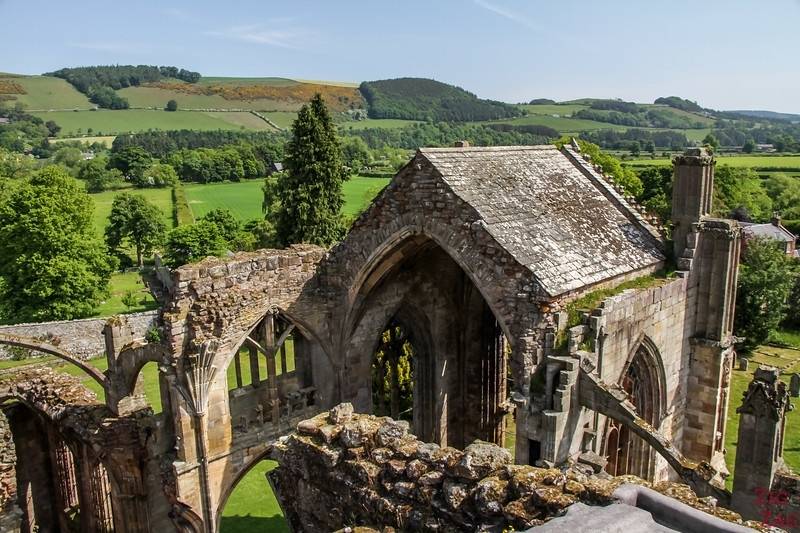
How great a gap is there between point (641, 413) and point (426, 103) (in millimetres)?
170710

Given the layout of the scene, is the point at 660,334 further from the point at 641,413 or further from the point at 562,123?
the point at 562,123

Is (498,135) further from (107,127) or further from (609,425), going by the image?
(609,425)

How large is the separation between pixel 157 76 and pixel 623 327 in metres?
196

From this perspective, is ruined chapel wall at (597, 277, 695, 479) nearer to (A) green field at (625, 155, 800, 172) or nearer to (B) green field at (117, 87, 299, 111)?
(A) green field at (625, 155, 800, 172)

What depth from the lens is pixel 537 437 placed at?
10.4 m

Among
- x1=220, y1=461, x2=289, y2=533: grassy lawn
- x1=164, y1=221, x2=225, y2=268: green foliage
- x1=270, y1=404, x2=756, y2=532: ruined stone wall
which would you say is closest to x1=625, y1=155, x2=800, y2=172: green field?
x1=164, y1=221, x2=225, y2=268: green foliage

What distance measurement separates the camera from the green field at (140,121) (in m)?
137

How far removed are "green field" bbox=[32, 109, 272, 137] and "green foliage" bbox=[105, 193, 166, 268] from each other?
8787cm

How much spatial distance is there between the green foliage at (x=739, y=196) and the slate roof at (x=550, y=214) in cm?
3607

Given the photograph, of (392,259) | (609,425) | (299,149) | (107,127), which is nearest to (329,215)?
(299,149)

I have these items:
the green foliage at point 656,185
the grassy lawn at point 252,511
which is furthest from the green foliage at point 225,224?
the grassy lawn at point 252,511

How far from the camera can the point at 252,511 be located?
16.2 metres

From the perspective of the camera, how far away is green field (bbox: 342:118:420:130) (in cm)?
14938

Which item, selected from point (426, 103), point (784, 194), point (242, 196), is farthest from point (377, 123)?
point (784, 194)
